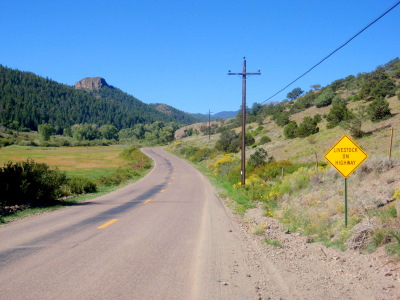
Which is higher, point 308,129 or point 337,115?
point 337,115

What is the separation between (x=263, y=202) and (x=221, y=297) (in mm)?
12751

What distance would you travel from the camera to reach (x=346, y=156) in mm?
9766

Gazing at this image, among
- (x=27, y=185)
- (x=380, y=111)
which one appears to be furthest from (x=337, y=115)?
(x=27, y=185)

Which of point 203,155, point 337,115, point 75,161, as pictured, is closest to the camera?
point 337,115

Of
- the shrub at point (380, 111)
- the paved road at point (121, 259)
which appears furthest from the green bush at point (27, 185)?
the shrub at point (380, 111)

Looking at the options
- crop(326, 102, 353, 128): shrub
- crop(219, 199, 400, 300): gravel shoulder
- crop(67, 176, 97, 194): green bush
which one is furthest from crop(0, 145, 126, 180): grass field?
crop(219, 199, 400, 300): gravel shoulder

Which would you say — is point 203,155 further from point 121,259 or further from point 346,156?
point 121,259

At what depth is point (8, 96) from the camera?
198 meters

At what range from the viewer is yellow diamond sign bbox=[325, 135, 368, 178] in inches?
379

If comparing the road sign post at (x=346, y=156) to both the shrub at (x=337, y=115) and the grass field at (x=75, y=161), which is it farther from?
the grass field at (x=75, y=161)

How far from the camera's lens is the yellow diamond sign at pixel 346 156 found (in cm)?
962

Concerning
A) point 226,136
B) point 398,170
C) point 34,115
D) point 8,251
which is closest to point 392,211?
point 398,170

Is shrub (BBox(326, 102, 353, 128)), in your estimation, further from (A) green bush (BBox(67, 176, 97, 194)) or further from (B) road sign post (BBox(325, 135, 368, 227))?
(B) road sign post (BBox(325, 135, 368, 227))

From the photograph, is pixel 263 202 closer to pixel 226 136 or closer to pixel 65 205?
pixel 65 205
